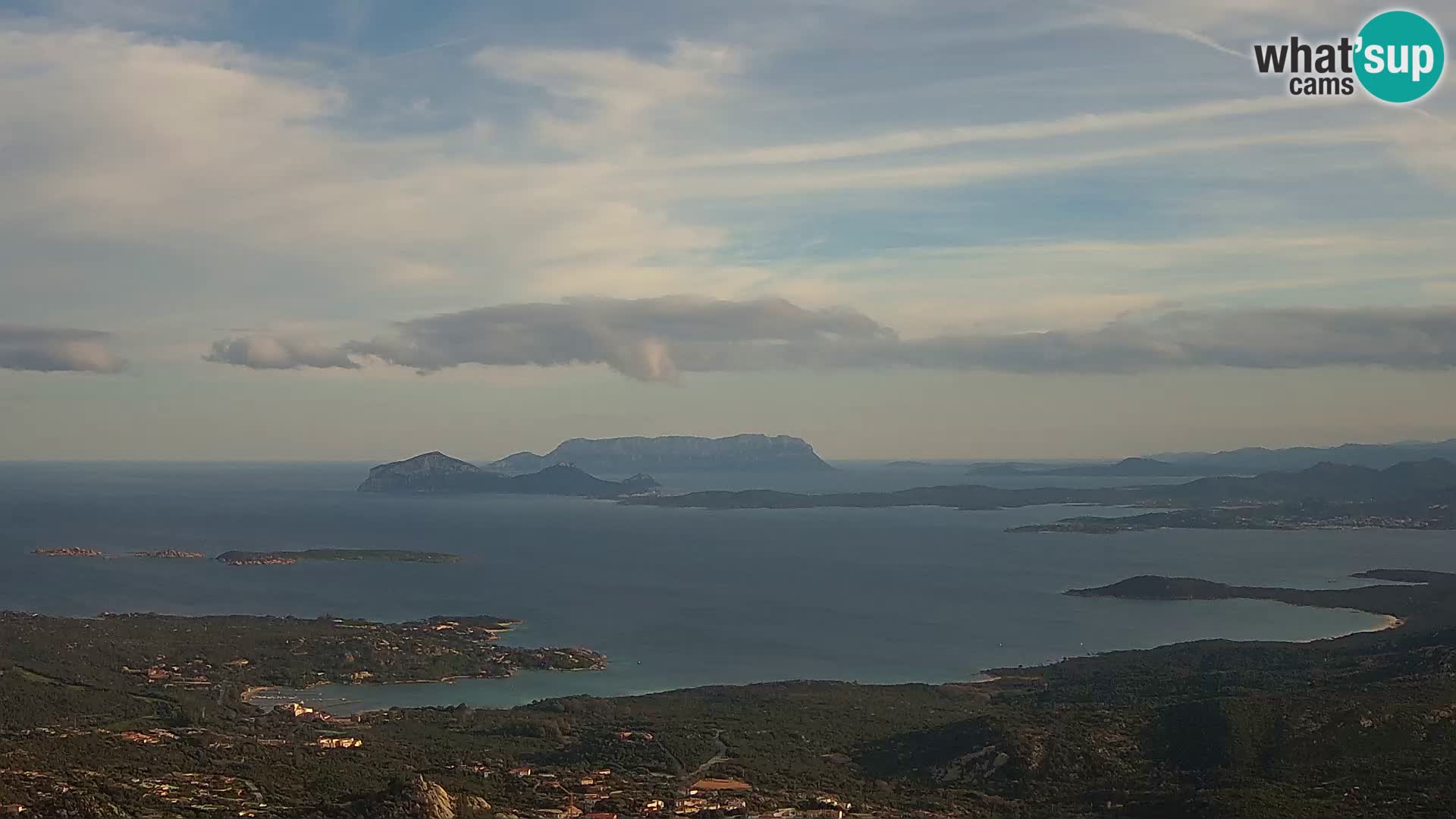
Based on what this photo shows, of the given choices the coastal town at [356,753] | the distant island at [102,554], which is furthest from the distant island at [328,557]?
the coastal town at [356,753]

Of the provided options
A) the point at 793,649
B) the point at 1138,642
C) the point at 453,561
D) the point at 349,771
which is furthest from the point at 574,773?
the point at 453,561

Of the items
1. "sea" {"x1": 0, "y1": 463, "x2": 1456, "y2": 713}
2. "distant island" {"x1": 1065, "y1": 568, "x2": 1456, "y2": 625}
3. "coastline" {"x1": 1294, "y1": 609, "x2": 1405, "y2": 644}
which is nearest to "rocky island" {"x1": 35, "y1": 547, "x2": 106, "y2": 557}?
"sea" {"x1": 0, "y1": 463, "x2": 1456, "y2": 713}

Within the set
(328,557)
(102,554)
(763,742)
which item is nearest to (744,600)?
(328,557)

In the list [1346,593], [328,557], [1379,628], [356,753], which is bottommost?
[1379,628]

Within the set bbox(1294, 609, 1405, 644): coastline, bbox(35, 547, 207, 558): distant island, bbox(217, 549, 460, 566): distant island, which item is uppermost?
bbox(35, 547, 207, 558): distant island

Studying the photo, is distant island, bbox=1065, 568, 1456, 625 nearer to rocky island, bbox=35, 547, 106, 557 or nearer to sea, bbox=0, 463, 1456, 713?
sea, bbox=0, 463, 1456, 713

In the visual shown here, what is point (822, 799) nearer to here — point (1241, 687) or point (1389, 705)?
point (1389, 705)

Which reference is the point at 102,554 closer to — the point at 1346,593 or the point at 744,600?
the point at 744,600

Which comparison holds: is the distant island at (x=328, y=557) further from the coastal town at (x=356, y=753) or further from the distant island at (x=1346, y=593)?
the coastal town at (x=356, y=753)
